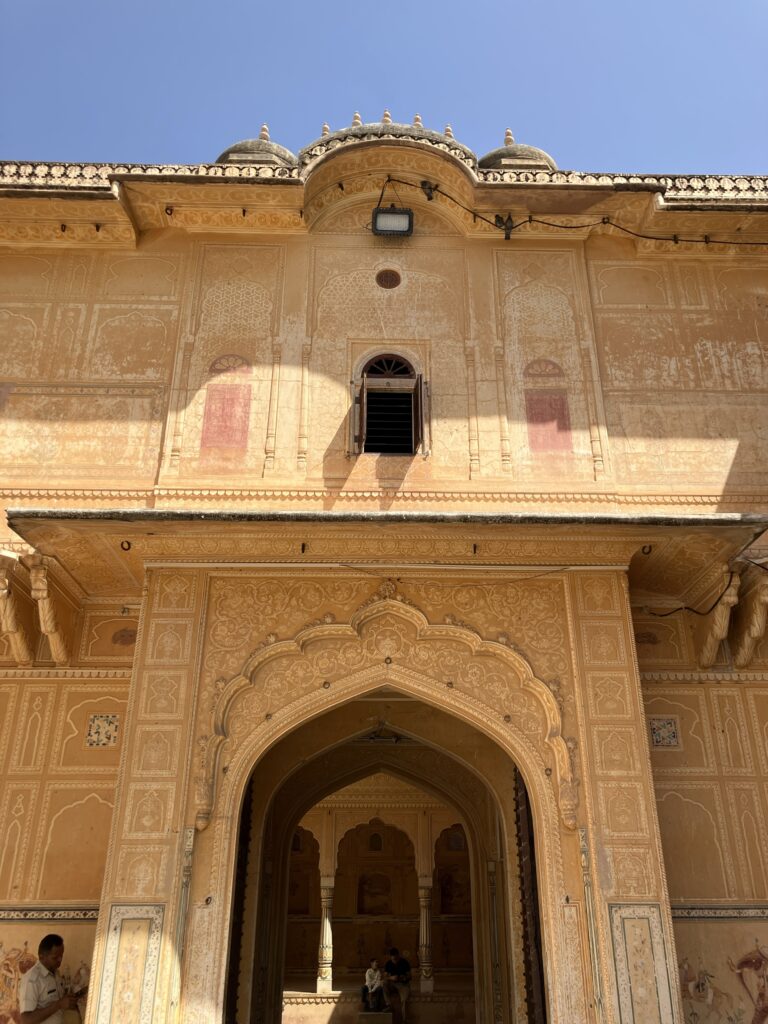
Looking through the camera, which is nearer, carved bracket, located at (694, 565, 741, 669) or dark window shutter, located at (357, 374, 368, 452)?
carved bracket, located at (694, 565, 741, 669)

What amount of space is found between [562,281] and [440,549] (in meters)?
3.53

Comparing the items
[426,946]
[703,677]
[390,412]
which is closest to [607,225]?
[390,412]

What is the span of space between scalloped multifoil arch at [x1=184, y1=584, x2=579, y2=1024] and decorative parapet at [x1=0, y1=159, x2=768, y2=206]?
446cm

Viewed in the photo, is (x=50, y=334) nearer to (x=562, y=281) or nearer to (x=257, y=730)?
(x=257, y=730)

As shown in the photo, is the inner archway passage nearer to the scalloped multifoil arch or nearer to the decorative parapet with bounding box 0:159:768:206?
the scalloped multifoil arch

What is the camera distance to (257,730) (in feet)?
22.6

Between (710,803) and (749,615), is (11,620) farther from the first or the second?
(749,615)

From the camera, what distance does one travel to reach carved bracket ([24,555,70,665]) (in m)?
7.10

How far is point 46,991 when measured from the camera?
20.6ft

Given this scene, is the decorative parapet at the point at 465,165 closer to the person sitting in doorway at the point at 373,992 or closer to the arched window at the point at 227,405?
the arched window at the point at 227,405

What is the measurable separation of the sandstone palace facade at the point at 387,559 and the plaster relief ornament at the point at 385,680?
0.03 metres

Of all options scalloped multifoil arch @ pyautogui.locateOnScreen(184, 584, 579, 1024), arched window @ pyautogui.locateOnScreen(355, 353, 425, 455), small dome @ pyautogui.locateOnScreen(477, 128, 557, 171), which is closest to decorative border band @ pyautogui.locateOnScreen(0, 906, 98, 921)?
scalloped multifoil arch @ pyautogui.locateOnScreen(184, 584, 579, 1024)

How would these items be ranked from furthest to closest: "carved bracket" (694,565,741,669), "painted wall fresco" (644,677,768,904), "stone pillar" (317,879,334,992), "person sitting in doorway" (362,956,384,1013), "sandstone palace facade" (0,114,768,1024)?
"stone pillar" (317,879,334,992) < "person sitting in doorway" (362,956,384,1013) < "carved bracket" (694,565,741,669) < "painted wall fresco" (644,677,768,904) < "sandstone palace facade" (0,114,768,1024)

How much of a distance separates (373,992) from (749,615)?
1050cm
